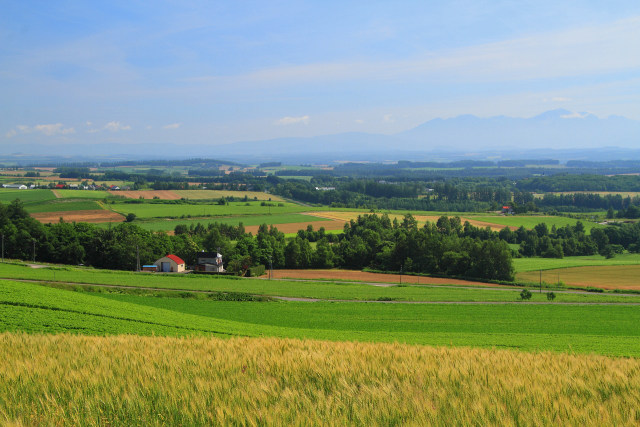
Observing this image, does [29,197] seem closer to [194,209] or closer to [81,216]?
[81,216]

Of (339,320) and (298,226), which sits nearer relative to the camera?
(339,320)

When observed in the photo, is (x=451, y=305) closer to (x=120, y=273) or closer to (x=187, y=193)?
(x=120, y=273)

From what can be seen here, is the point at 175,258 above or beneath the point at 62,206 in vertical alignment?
beneath

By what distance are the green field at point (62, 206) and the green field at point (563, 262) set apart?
242 feet

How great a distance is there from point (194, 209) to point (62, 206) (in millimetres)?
23756

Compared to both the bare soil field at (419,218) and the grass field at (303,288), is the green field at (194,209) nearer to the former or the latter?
the bare soil field at (419,218)

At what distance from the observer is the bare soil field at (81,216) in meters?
80.7

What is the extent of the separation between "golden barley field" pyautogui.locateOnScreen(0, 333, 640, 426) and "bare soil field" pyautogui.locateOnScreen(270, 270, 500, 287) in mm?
40805

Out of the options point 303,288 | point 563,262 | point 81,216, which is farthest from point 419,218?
point 81,216

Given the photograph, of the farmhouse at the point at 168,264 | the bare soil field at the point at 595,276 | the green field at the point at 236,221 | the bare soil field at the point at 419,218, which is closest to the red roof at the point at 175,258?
the farmhouse at the point at 168,264

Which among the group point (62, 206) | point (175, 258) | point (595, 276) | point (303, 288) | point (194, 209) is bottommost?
point (595, 276)

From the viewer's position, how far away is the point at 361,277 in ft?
179

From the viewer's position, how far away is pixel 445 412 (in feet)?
22.2

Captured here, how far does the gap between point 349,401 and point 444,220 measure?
79447 mm
